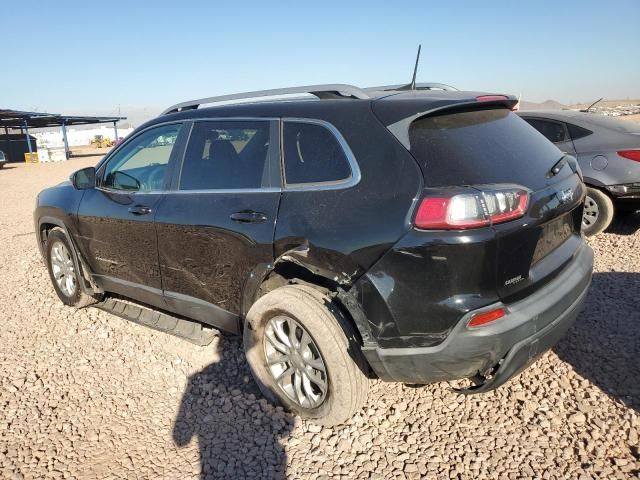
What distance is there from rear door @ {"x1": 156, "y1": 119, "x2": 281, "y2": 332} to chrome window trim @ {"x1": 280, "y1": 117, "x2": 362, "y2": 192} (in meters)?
0.08

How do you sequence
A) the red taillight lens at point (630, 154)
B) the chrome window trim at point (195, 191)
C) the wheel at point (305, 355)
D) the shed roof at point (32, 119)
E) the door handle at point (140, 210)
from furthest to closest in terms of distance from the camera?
the shed roof at point (32, 119) → the red taillight lens at point (630, 154) → the door handle at point (140, 210) → the chrome window trim at point (195, 191) → the wheel at point (305, 355)

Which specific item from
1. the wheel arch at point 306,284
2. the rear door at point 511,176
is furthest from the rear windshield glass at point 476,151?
the wheel arch at point 306,284

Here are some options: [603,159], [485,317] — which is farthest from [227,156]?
[603,159]

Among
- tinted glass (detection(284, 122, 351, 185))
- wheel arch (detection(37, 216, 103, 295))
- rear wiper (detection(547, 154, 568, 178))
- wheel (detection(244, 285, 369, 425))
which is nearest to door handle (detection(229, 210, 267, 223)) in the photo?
tinted glass (detection(284, 122, 351, 185))

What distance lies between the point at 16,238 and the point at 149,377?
5768 millimetres

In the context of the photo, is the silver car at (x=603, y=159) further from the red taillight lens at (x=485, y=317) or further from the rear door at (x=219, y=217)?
the rear door at (x=219, y=217)

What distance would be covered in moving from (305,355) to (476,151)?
1.39 metres

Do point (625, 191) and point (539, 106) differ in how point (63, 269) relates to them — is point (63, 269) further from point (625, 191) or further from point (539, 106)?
point (539, 106)

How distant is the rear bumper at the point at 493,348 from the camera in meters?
2.14

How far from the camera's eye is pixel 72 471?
2.52 m

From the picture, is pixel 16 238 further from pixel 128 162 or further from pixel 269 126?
pixel 269 126

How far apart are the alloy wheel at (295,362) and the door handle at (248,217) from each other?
0.57 meters

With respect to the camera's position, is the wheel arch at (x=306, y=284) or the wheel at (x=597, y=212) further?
the wheel at (x=597, y=212)

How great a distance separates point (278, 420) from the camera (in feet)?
9.21
